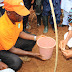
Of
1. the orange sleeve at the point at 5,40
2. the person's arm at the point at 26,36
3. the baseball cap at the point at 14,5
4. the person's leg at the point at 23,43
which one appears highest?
the baseball cap at the point at 14,5

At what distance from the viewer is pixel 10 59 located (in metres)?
1.88

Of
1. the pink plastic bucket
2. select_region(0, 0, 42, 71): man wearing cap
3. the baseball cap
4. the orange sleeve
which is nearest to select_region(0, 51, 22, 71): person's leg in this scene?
select_region(0, 0, 42, 71): man wearing cap

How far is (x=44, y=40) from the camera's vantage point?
6.70ft

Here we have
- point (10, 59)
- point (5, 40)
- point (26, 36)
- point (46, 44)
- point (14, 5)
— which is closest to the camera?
point (14, 5)

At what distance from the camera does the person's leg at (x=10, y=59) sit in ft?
6.16

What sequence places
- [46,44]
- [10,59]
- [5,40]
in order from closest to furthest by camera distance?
[5,40] < [10,59] < [46,44]

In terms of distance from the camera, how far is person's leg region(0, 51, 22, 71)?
1877 mm

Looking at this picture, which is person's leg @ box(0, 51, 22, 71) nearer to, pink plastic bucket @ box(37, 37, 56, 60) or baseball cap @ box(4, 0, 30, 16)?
pink plastic bucket @ box(37, 37, 56, 60)

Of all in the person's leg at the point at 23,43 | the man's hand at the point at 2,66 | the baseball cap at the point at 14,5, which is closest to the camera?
the baseball cap at the point at 14,5

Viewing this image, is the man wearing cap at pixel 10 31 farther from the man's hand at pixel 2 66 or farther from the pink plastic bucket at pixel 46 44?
the pink plastic bucket at pixel 46 44

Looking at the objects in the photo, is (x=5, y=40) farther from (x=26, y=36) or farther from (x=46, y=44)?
(x=46, y=44)

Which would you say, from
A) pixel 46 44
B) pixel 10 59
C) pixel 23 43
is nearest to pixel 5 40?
pixel 10 59

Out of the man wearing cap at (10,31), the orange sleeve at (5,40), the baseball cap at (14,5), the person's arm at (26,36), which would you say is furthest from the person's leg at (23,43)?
the baseball cap at (14,5)

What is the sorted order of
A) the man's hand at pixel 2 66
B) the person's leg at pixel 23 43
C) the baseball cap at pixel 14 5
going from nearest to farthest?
the baseball cap at pixel 14 5
the man's hand at pixel 2 66
the person's leg at pixel 23 43
